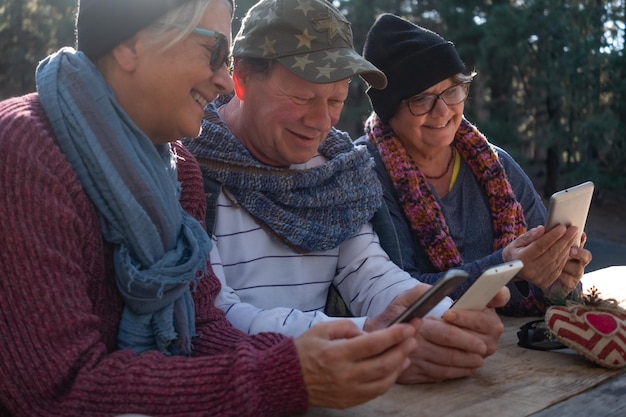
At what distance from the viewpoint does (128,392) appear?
5.30 feet

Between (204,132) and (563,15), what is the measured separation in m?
10.4

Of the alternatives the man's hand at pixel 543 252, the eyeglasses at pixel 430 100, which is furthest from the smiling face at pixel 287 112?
the man's hand at pixel 543 252

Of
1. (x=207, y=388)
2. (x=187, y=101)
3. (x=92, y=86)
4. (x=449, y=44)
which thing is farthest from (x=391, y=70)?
(x=207, y=388)

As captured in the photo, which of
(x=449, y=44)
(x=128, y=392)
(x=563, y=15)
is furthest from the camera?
(x=563, y=15)

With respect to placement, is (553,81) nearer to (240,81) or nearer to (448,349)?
(240,81)

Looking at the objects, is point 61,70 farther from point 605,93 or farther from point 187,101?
point 605,93

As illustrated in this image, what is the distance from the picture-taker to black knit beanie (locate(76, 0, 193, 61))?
1.79m

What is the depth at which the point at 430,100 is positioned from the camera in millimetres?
3174

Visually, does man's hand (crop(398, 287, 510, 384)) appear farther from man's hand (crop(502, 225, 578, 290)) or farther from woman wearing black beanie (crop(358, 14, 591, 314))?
woman wearing black beanie (crop(358, 14, 591, 314))

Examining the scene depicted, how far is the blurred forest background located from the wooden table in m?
9.72

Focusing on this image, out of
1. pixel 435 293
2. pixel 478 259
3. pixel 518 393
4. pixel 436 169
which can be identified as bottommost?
pixel 478 259

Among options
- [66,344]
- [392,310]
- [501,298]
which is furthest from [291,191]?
[66,344]

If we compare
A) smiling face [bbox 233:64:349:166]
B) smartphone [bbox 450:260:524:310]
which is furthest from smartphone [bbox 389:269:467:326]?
smiling face [bbox 233:64:349:166]

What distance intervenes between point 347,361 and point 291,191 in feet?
3.40
